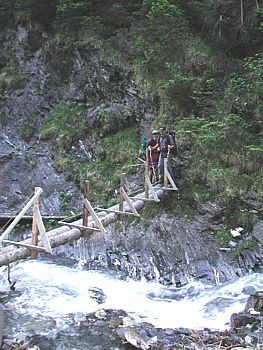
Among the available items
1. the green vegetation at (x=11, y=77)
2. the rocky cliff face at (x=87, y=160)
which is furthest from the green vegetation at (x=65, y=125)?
the green vegetation at (x=11, y=77)

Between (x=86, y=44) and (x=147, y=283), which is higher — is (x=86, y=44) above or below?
above

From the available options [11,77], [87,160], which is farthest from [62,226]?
[11,77]

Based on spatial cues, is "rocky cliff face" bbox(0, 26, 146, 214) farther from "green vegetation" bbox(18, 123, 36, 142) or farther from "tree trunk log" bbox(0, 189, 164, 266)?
"tree trunk log" bbox(0, 189, 164, 266)

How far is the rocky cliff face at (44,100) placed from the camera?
1445cm

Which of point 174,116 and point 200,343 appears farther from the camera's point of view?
point 174,116

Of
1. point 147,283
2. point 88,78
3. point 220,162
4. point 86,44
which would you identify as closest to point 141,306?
point 147,283

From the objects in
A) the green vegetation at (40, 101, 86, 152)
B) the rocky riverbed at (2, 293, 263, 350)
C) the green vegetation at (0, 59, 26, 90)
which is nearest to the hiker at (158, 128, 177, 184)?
the green vegetation at (40, 101, 86, 152)

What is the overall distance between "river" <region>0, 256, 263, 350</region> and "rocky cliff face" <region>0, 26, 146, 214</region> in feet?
12.9

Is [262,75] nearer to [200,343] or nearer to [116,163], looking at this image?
[116,163]

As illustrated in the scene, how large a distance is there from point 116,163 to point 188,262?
5312 millimetres

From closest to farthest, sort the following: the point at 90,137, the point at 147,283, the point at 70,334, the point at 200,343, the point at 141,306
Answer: the point at 200,343 < the point at 70,334 < the point at 141,306 < the point at 147,283 < the point at 90,137

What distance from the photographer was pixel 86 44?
17.7 meters

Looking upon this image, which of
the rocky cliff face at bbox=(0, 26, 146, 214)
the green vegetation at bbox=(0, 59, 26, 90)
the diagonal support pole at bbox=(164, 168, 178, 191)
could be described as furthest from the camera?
the green vegetation at bbox=(0, 59, 26, 90)

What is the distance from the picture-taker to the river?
7754mm
